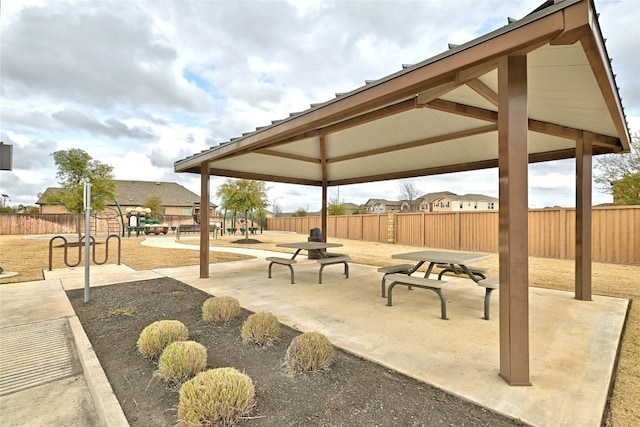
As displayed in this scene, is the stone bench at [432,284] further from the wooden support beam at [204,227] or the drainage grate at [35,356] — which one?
the wooden support beam at [204,227]

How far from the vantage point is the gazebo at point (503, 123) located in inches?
84.8

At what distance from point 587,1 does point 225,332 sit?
4.04 metres

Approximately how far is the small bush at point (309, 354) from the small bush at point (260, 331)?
548mm

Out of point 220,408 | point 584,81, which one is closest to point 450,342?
point 220,408

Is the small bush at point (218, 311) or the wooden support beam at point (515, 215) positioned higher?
the wooden support beam at point (515, 215)

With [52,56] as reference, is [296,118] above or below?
below

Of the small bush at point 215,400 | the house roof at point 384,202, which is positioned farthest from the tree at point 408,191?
the small bush at point 215,400

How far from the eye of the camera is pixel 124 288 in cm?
561

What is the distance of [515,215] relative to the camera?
2230 millimetres

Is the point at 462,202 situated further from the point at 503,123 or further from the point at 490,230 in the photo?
the point at 503,123

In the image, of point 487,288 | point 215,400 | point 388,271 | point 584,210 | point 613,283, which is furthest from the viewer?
point 613,283

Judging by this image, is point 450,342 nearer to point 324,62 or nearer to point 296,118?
point 296,118

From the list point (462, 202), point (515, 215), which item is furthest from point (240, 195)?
point (462, 202)

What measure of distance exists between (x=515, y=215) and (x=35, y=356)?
4.56 m
